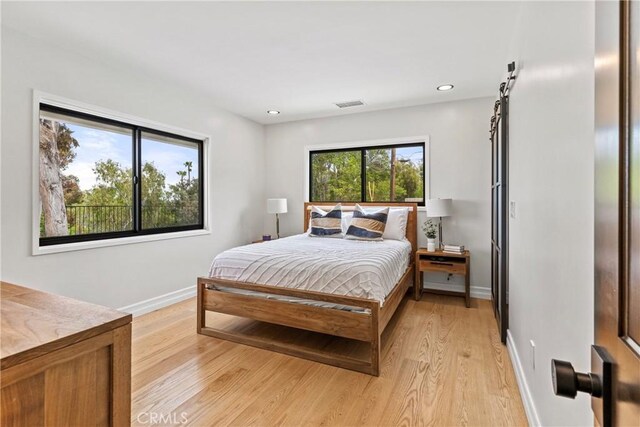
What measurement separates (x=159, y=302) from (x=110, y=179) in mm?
1398

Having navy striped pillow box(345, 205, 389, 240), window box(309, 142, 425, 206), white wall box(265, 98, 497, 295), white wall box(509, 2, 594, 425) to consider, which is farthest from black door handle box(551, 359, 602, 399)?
window box(309, 142, 425, 206)

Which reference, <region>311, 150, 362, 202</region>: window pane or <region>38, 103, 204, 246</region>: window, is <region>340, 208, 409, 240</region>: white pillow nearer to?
<region>311, 150, 362, 202</region>: window pane

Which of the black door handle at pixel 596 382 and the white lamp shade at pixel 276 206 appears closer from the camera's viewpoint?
the black door handle at pixel 596 382

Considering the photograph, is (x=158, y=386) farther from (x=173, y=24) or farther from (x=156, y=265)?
(x=173, y=24)

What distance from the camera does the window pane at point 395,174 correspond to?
4.29 meters

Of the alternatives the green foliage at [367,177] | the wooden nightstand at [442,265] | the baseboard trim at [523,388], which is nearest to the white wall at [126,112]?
the green foliage at [367,177]

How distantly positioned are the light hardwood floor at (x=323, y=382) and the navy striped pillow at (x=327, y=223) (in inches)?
57.8

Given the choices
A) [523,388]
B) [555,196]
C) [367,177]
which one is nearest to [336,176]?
[367,177]

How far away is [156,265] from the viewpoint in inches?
136

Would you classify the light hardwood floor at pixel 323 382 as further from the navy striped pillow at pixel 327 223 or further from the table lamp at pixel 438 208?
the navy striped pillow at pixel 327 223

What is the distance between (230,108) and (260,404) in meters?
3.69

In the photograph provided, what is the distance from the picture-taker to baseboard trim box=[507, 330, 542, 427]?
1584mm

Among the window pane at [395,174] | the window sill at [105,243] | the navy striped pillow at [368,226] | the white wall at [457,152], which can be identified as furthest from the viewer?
the window pane at [395,174]

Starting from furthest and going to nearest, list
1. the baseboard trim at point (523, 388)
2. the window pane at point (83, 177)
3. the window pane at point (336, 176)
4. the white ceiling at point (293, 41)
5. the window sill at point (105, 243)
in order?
1. the window pane at point (336, 176)
2. the window pane at point (83, 177)
3. the window sill at point (105, 243)
4. the white ceiling at point (293, 41)
5. the baseboard trim at point (523, 388)
